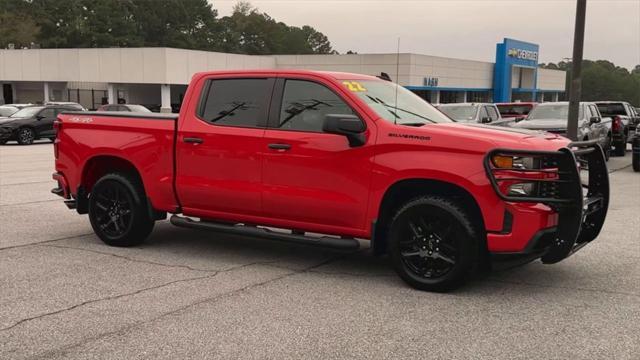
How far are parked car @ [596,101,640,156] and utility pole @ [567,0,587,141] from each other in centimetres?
701

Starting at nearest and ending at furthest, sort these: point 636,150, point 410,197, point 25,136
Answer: point 410,197, point 636,150, point 25,136

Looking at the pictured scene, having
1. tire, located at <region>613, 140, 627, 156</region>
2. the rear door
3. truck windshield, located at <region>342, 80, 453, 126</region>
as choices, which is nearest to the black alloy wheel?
the rear door

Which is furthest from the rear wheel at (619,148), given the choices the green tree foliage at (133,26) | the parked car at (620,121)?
the green tree foliage at (133,26)

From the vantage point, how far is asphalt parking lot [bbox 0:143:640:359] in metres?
4.28

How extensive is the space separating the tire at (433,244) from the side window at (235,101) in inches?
71.2

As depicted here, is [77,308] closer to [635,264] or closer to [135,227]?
[135,227]

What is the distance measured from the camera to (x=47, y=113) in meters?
25.2

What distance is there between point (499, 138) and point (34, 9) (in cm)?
10717

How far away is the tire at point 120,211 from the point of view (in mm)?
7059

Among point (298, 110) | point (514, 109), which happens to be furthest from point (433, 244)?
point (514, 109)

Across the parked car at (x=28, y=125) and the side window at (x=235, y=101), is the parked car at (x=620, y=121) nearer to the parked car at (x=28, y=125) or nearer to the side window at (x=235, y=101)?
the side window at (x=235, y=101)

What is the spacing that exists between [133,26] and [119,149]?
9806 cm

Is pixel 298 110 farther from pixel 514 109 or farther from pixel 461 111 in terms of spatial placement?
pixel 514 109

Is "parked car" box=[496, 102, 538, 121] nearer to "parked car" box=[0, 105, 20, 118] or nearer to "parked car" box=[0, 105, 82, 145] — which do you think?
"parked car" box=[0, 105, 82, 145]
